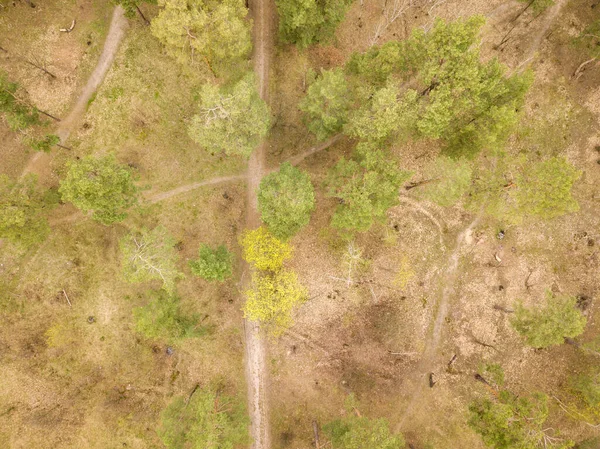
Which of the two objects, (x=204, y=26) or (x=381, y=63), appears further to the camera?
(x=381, y=63)

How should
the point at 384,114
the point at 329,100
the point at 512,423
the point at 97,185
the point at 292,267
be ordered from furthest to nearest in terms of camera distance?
the point at 292,267, the point at 512,423, the point at 329,100, the point at 97,185, the point at 384,114

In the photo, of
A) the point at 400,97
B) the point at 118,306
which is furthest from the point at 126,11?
the point at 118,306

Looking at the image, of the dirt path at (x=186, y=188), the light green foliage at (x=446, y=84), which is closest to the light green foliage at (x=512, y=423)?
the light green foliage at (x=446, y=84)

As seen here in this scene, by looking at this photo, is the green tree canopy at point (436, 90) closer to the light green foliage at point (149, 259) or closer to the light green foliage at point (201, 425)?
the light green foliage at point (149, 259)

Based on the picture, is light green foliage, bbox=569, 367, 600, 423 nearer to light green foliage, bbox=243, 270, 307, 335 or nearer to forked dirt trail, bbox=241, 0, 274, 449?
light green foliage, bbox=243, 270, 307, 335

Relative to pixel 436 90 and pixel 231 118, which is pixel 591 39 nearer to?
pixel 436 90

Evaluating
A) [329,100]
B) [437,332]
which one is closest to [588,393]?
[437,332]
